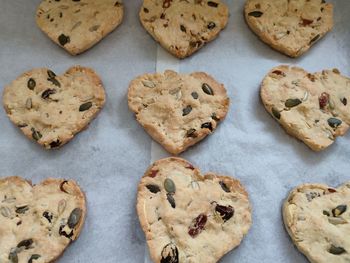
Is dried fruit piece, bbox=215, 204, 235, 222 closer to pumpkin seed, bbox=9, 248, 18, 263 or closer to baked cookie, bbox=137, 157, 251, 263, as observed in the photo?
baked cookie, bbox=137, 157, 251, 263

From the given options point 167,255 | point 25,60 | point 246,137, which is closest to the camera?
point 167,255

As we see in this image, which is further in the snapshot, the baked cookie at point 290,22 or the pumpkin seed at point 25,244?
the baked cookie at point 290,22

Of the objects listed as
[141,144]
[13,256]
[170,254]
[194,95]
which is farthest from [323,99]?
[13,256]

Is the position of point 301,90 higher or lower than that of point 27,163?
higher

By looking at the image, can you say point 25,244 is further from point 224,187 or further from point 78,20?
point 78,20

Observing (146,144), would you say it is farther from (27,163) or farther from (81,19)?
(81,19)

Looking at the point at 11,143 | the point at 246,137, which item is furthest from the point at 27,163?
the point at 246,137

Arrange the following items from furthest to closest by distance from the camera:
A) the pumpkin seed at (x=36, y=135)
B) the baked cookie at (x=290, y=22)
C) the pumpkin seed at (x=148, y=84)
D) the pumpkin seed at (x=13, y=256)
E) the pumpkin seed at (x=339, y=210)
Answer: the baked cookie at (x=290, y=22) → the pumpkin seed at (x=148, y=84) → the pumpkin seed at (x=36, y=135) → the pumpkin seed at (x=339, y=210) → the pumpkin seed at (x=13, y=256)

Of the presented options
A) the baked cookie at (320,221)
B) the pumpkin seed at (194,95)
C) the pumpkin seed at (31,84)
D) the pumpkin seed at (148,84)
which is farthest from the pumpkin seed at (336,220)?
the pumpkin seed at (31,84)

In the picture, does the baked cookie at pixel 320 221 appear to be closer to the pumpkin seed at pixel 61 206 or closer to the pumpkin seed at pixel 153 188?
the pumpkin seed at pixel 153 188
